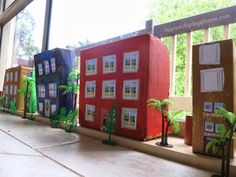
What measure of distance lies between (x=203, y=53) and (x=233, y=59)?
0.13m

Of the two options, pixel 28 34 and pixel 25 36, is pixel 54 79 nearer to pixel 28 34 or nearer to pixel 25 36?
pixel 28 34

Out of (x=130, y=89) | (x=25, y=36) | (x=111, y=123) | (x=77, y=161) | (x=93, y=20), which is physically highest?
(x=25, y=36)

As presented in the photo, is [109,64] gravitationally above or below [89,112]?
above

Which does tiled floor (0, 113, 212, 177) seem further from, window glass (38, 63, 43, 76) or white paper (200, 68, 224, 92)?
window glass (38, 63, 43, 76)

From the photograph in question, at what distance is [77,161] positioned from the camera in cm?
103

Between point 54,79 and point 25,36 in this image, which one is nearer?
point 54,79

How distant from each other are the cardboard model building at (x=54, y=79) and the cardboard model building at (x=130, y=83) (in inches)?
18.1

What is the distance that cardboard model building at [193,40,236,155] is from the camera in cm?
103

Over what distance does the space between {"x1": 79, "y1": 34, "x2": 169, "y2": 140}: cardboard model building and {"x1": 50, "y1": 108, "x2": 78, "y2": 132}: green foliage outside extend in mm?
150

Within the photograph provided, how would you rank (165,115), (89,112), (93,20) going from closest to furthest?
(165,115)
(89,112)
(93,20)

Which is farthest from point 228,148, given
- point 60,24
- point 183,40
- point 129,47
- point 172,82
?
point 60,24

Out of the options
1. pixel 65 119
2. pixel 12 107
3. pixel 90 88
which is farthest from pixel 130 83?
pixel 12 107

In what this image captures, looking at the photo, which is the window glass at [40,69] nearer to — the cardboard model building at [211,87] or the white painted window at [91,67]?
the white painted window at [91,67]

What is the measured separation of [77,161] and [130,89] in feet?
1.78
